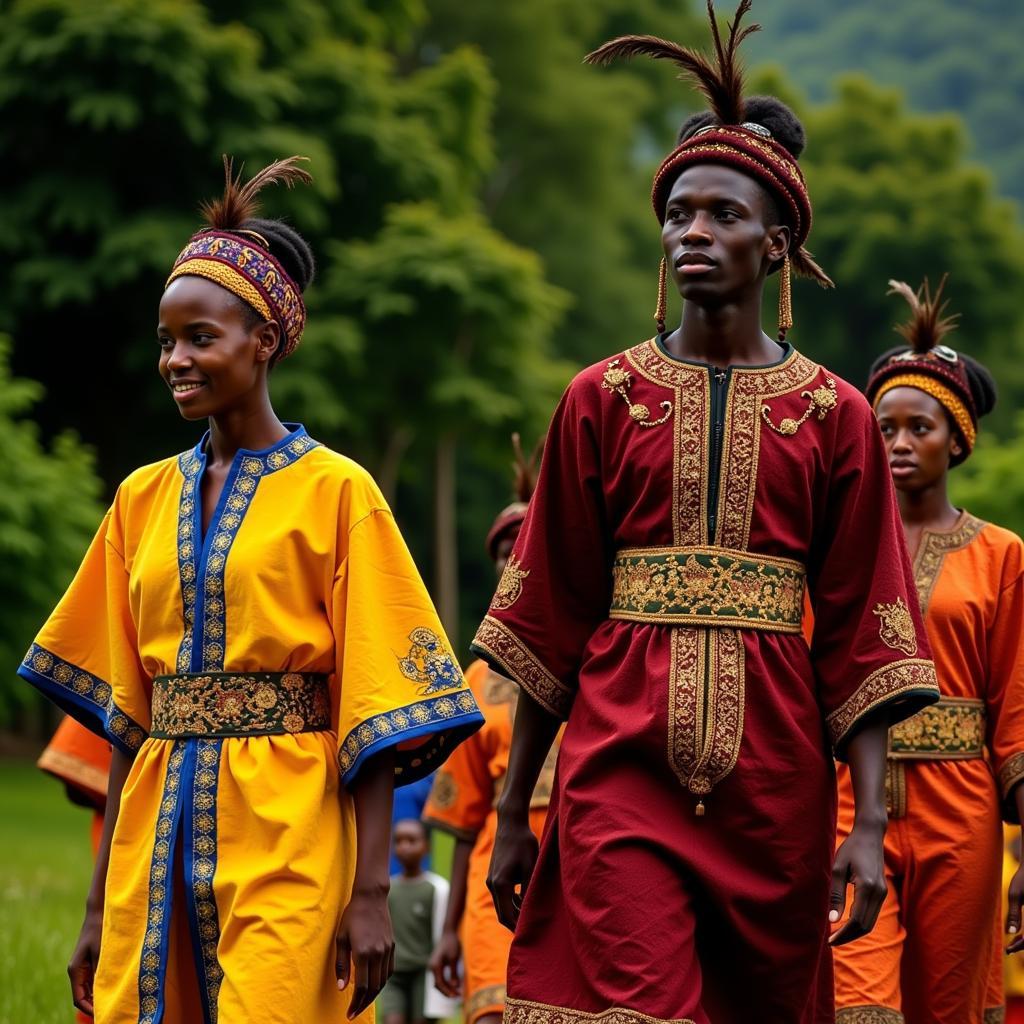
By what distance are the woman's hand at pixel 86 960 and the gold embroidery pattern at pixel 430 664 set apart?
1043mm

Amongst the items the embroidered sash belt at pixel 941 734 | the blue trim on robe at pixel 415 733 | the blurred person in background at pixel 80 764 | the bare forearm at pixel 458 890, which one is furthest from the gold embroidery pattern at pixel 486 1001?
the blue trim on robe at pixel 415 733

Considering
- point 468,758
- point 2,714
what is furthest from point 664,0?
point 468,758

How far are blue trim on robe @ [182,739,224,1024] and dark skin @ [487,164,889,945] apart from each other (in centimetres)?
69

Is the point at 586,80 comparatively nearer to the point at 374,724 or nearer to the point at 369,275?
the point at 369,275

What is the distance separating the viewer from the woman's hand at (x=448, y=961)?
8.30m

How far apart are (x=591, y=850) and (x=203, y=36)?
80.8 feet

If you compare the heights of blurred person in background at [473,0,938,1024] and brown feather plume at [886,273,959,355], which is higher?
brown feather plume at [886,273,959,355]

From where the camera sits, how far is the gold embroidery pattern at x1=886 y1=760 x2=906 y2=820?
283 inches

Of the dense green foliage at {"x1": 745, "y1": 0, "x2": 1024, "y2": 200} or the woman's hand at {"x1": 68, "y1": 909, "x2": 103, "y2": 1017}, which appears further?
the dense green foliage at {"x1": 745, "y1": 0, "x2": 1024, "y2": 200}

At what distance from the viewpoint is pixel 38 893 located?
1593cm

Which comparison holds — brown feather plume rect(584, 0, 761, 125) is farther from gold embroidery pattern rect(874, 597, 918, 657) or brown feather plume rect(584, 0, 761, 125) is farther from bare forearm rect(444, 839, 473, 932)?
bare forearm rect(444, 839, 473, 932)

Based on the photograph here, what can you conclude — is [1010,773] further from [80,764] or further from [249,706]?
[80,764]

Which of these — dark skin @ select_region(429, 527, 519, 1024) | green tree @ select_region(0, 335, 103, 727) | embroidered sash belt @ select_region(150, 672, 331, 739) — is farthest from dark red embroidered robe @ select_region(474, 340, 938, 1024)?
green tree @ select_region(0, 335, 103, 727)

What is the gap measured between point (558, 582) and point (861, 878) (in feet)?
3.39
